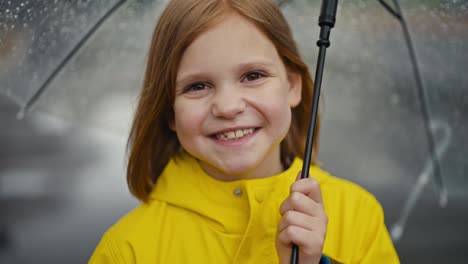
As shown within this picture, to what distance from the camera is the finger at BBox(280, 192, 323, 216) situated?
71.9 inches

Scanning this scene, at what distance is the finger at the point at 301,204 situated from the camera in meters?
1.83

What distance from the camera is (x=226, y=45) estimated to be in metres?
2.01

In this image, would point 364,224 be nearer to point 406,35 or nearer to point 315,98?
point 315,98

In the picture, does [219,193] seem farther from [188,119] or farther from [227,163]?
[188,119]

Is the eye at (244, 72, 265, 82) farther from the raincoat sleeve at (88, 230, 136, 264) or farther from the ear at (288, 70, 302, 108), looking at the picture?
the raincoat sleeve at (88, 230, 136, 264)

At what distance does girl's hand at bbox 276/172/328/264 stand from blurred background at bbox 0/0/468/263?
3.42ft

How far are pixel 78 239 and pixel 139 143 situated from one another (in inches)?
82.0

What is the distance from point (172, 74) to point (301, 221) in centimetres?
61

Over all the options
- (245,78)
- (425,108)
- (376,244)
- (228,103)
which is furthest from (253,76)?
(425,108)

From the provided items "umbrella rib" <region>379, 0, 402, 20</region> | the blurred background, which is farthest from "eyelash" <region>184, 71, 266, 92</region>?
"umbrella rib" <region>379, 0, 402, 20</region>

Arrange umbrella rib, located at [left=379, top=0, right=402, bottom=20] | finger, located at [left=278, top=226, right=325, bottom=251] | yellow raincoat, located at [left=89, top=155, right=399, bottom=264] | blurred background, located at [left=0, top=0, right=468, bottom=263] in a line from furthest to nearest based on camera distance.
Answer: umbrella rib, located at [left=379, top=0, right=402, bottom=20] < blurred background, located at [left=0, top=0, right=468, bottom=263] < yellow raincoat, located at [left=89, top=155, right=399, bottom=264] < finger, located at [left=278, top=226, right=325, bottom=251]

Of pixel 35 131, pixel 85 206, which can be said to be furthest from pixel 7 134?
pixel 85 206

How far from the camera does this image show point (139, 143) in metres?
2.34

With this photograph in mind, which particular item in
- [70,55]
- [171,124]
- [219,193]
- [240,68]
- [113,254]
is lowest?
[113,254]
